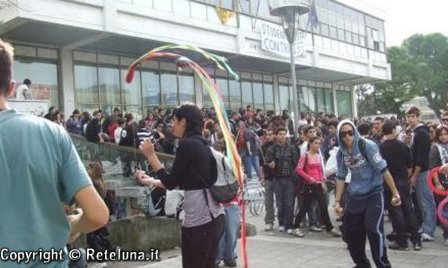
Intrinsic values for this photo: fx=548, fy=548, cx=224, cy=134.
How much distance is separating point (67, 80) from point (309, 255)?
12595 millimetres

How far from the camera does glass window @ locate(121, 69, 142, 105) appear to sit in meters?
20.0

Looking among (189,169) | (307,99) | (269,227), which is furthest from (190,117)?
(307,99)

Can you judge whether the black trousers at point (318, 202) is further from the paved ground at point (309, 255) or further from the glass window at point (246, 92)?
the glass window at point (246, 92)

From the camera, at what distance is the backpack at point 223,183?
169 inches

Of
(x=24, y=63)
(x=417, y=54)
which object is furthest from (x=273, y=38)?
(x=417, y=54)

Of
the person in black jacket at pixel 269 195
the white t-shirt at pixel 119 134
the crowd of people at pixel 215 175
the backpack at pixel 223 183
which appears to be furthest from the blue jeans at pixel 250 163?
the backpack at pixel 223 183

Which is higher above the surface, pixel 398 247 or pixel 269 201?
pixel 269 201

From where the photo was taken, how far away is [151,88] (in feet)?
69.2

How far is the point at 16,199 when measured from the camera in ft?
6.86

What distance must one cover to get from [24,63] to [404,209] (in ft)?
42.9

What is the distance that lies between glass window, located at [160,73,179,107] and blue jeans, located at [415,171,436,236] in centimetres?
1409

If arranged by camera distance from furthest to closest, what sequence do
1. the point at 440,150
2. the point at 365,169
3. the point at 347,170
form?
the point at 440,150 < the point at 347,170 < the point at 365,169

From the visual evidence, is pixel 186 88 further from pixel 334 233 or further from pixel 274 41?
pixel 334 233

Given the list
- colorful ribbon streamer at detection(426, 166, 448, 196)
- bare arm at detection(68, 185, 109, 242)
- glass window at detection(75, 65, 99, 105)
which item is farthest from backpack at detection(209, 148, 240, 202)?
glass window at detection(75, 65, 99, 105)
